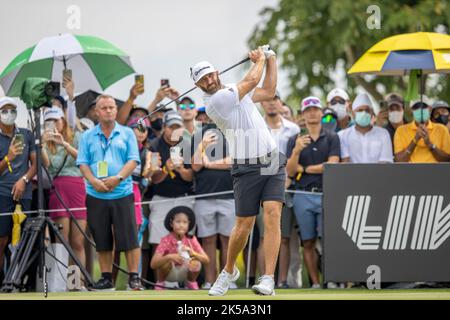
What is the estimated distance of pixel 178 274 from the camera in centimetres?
1495

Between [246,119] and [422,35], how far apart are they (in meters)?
4.19

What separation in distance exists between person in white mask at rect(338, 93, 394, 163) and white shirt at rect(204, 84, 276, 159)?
10.9 ft

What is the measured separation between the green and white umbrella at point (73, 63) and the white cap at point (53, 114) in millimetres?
766

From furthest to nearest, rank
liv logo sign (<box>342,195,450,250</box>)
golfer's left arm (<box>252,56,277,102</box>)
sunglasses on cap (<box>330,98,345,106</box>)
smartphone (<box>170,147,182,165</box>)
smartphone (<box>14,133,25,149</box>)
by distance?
1. sunglasses on cap (<box>330,98,345,106</box>)
2. smartphone (<box>170,147,182,165</box>)
3. smartphone (<box>14,133,25,149</box>)
4. liv logo sign (<box>342,195,450,250</box>)
5. golfer's left arm (<box>252,56,277,102</box>)

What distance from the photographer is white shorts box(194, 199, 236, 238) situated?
1544 cm

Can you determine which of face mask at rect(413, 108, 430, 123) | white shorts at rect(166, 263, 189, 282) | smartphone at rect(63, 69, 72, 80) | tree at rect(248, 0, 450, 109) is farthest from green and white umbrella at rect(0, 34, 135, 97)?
tree at rect(248, 0, 450, 109)

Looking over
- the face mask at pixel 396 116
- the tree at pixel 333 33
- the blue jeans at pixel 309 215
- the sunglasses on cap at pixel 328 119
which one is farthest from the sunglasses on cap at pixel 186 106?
the tree at pixel 333 33

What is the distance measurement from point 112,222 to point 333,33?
11.4 m

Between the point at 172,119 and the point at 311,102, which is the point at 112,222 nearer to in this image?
the point at 172,119

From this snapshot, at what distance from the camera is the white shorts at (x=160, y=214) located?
15430 millimetres

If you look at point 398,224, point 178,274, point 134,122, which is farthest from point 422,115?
point 134,122

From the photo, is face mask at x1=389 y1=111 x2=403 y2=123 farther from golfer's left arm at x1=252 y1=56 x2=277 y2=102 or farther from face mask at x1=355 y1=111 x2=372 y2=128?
golfer's left arm at x1=252 y1=56 x2=277 y2=102

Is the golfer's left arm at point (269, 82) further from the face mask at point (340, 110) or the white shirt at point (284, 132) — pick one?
the face mask at point (340, 110)
